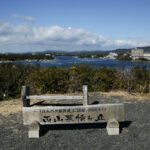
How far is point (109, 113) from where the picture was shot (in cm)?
486

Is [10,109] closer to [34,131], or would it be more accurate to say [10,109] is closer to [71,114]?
[34,131]

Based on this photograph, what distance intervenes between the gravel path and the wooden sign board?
1.14 ft

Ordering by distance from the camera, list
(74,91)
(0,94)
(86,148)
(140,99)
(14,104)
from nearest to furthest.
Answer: (86,148)
(14,104)
(140,99)
(0,94)
(74,91)

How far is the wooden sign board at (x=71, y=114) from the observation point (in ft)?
15.5

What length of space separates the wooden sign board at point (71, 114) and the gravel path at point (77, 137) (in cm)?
35

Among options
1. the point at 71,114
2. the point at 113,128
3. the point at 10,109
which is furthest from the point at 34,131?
the point at 10,109

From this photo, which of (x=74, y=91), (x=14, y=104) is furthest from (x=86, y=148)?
(x=74, y=91)

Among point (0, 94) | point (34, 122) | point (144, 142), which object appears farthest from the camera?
point (0, 94)

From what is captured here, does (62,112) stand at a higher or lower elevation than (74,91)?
higher

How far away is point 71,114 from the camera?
15.7 ft

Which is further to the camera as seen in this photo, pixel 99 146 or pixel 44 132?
pixel 44 132

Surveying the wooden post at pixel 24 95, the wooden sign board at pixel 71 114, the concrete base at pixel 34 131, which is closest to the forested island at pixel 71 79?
the wooden post at pixel 24 95

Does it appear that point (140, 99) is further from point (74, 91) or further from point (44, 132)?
point (44, 132)

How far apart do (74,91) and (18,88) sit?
271cm
